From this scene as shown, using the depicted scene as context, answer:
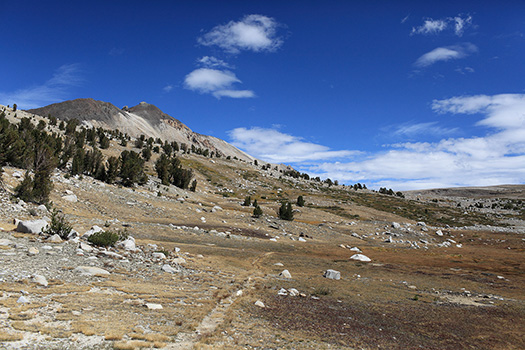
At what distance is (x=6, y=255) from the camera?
11922mm

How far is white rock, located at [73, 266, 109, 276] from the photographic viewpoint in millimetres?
12052

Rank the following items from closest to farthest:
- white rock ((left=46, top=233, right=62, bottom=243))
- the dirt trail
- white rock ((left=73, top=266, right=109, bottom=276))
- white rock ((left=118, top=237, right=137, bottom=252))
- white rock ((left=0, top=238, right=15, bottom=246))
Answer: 1. the dirt trail
2. white rock ((left=73, top=266, right=109, bottom=276))
3. white rock ((left=0, top=238, right=15, bottom=246))
4. white rock ((left=46, top=233, right=62, bottom=243))
5. white rock ((left=118, top=237, right=137, bottom=252))

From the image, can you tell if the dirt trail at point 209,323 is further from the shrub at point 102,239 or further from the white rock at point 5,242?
Answer: the white rock at point 5,242

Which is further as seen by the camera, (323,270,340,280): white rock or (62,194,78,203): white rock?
(62,194,78,203): white rock

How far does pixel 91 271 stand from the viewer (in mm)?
12219

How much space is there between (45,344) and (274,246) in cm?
2312

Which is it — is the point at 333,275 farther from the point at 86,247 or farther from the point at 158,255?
the point at 86,247

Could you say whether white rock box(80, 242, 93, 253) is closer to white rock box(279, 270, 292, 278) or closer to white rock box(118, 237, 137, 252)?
white rock box(118, 237, 137, 252)

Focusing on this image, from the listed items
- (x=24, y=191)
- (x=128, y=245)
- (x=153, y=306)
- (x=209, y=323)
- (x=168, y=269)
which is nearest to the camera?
(x=209, y=323)

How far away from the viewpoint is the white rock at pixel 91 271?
39.5ft

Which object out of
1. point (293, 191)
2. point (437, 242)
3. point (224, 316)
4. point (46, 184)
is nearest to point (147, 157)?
point (293, 191)

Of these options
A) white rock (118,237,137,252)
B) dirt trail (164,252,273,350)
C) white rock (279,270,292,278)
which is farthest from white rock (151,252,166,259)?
white rock (279,270,292,278)

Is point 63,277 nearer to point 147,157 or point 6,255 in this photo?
point 6,255

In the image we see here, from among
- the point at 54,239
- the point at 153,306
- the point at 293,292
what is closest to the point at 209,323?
the point at 153,306
